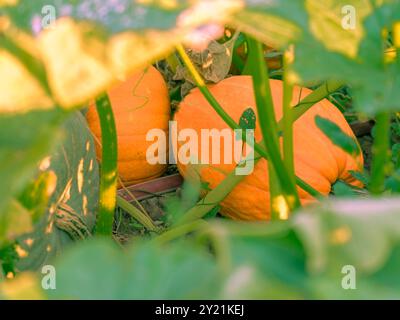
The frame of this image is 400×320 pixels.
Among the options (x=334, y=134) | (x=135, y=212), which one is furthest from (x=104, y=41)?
(x=135, y=212)

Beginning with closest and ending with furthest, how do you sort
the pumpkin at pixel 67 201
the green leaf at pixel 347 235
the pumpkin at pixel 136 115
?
the green leaf at pixel 347 235 < the pumpkin at pixel 67 201 < the pumpkin at pixel 136 115

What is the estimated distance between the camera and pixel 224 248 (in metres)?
0.48

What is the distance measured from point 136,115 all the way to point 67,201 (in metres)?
0.50

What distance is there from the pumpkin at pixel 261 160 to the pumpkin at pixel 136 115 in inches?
3.9

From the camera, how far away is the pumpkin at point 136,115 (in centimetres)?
191

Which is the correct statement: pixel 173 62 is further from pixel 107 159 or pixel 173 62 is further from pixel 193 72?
pixel 107 159

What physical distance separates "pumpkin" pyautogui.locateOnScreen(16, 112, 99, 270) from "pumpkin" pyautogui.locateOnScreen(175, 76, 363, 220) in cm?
33

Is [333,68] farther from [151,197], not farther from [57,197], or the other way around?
[151,197]

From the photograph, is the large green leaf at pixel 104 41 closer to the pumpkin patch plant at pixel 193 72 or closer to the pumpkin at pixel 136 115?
the pumpkin patch plant at pixel 193 72

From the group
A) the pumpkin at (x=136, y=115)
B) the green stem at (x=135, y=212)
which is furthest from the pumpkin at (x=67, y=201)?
the pumpkin at (x=136, y=115)

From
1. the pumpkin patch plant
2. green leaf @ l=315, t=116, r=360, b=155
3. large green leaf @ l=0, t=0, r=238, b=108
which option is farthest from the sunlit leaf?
green leaf @ l=315, t=116, r=360, b=155

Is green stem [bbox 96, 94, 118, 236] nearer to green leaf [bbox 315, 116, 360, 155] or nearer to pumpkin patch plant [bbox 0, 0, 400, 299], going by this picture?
pumpkin patch plant [bbox 0, 0, 400, 299]

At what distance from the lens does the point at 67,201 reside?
4.85 feet
